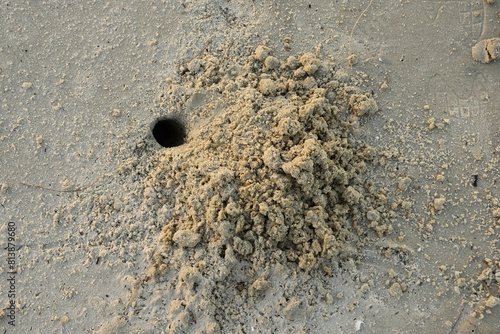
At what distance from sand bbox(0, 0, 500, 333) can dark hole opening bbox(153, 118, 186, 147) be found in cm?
3

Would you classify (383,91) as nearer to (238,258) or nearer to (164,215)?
(238,258)

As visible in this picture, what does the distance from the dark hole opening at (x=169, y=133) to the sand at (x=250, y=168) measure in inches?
1.2

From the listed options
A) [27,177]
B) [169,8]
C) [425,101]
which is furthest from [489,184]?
[27,177]

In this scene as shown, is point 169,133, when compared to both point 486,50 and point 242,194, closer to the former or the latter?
point 242,194

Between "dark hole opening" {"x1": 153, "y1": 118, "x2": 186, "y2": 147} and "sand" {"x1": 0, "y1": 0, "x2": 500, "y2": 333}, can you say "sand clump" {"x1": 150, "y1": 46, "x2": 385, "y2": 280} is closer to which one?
"sand" {"x1": 0, "y1": 0, "x2": 500, "y2": 333}

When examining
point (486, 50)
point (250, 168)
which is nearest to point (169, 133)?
point (250, 168)

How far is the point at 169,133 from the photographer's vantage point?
9.75 feet

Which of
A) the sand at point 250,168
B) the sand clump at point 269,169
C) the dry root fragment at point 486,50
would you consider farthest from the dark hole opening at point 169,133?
the dry root fragment at point 486,50

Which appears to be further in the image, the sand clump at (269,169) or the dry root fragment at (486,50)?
the dry root fragment at (486,50)

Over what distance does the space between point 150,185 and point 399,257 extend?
71.3 inches

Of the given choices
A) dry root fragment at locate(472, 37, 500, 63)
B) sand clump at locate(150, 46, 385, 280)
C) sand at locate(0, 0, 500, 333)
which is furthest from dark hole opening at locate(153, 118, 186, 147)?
dry root fragment at locate(472, 37, 500, 63)

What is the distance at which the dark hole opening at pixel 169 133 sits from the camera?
9.29 ft

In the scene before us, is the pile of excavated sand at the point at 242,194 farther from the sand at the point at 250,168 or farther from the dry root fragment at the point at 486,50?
the dry root fragment at the point at 486,50

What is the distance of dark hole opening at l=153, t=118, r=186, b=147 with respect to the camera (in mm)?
2830
